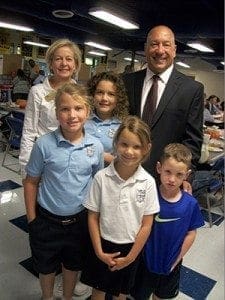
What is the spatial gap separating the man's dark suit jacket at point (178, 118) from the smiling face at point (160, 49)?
100 millimetres

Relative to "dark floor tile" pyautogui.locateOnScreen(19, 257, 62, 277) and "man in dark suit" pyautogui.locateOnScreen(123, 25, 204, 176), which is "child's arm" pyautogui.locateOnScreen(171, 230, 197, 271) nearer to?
"man in dark suit" pyautogui.locateOnScreen(123, 25, 204, 176)

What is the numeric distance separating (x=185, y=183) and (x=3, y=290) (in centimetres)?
129

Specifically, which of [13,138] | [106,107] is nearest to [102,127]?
[106,107]

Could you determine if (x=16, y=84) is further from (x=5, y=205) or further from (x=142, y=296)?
(x=142, y=296)

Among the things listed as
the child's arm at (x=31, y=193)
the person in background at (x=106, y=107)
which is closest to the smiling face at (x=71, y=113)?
the person in background at (x=106, y=107)

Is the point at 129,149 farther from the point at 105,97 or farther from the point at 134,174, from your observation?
the point at 105,97

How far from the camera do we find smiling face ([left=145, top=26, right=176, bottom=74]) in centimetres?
167

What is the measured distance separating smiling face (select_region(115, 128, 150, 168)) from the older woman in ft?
1.88

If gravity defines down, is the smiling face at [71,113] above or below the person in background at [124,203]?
above

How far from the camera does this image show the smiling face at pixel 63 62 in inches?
66.9

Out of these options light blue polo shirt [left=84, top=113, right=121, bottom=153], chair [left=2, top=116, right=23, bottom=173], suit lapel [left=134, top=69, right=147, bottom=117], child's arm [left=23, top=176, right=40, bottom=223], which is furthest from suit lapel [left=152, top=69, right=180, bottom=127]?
chair [left=2, top=116, right=23, bottom=173]

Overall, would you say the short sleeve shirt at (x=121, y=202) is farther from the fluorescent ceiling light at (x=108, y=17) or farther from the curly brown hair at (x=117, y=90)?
the fluorescent ceiling light at (x=108, y=17)

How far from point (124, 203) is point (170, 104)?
672mm

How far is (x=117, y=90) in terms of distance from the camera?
1.63 metres
